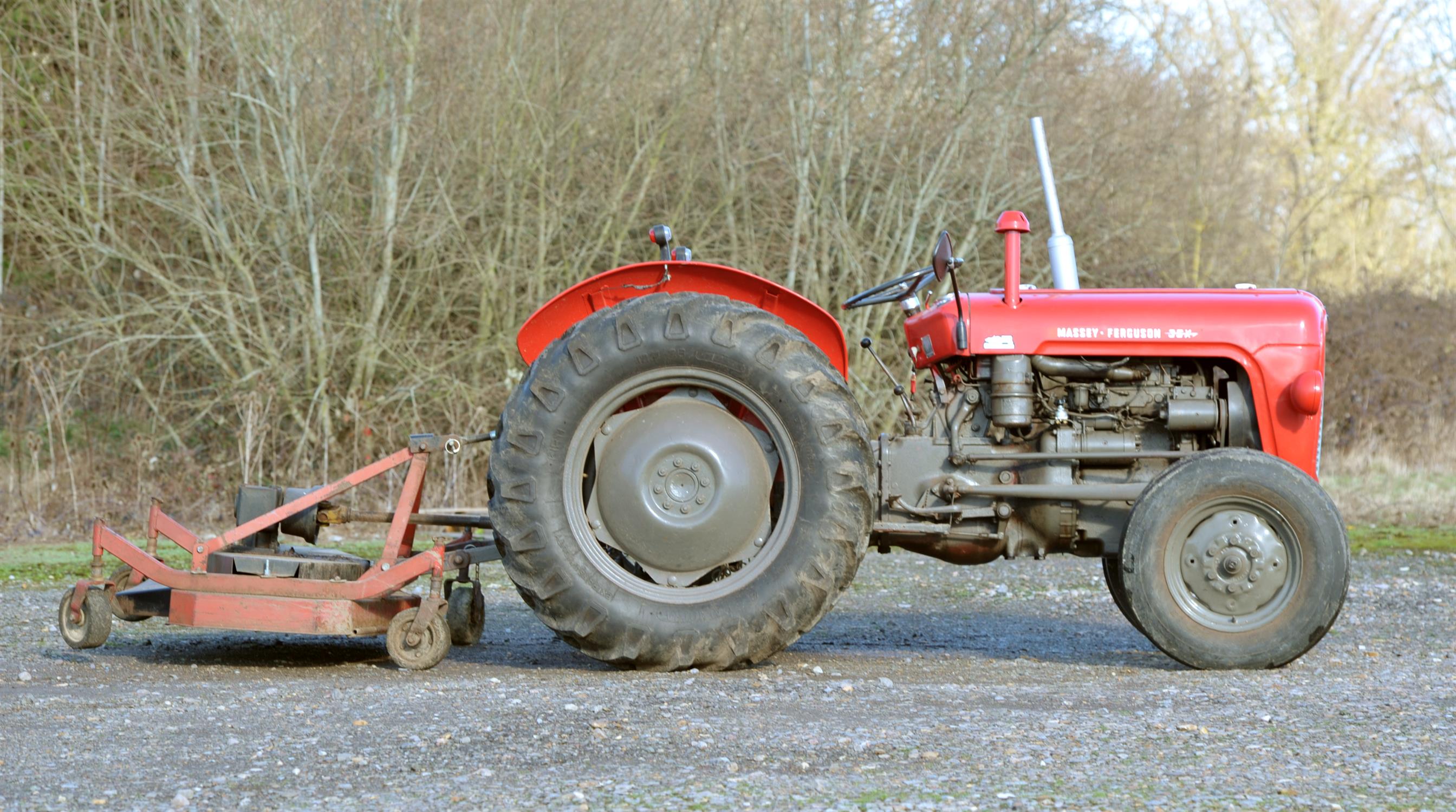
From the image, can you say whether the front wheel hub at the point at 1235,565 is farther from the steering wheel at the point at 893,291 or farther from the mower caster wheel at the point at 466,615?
the mower caster wheel at the point at 466,615

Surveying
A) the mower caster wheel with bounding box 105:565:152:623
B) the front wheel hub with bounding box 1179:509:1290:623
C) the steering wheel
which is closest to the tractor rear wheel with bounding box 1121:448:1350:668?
the front wheel hub with bounding box 1179:509:1290:623

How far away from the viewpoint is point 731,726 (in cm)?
401

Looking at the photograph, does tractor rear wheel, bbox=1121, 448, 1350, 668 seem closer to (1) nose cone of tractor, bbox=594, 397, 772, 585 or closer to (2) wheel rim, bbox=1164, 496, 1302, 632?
(2) wheel rim, bbox=1164, 496, 1302, 632

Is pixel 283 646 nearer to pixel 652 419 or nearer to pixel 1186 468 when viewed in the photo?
pixel 652 419

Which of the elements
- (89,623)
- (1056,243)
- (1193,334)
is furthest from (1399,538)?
(89,623)

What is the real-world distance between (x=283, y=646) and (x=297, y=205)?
6953mm

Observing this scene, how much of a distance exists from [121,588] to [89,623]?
0.20 meters

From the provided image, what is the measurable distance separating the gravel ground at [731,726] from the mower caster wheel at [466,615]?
0.12 m

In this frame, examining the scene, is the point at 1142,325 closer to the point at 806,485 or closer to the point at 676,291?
the point at 806,485

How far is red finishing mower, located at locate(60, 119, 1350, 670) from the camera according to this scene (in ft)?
16.4

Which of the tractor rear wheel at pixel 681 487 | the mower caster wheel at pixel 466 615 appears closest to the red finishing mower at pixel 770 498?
the tractor rear wheel at pixel 681 487

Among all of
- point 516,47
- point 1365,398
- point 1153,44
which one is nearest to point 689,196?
point 516,47

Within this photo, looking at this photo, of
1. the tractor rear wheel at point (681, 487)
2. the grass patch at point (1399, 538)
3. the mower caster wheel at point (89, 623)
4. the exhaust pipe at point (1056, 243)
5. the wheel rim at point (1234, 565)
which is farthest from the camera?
the grass patch at point (1399, 538)

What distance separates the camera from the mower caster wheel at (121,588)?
5223 millimetres
